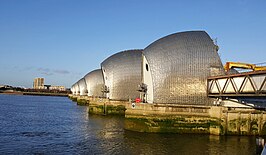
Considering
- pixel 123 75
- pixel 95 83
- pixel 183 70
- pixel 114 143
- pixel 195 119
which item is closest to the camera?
pixel 114 143

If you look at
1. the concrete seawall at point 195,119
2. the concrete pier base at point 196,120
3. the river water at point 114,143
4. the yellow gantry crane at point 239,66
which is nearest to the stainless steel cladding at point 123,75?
the yellow gantry crane at point 239,66

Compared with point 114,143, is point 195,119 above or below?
above

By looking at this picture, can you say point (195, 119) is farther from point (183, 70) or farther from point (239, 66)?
point (239, 66)

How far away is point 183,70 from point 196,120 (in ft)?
23.4

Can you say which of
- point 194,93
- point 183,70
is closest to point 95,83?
point 183,70

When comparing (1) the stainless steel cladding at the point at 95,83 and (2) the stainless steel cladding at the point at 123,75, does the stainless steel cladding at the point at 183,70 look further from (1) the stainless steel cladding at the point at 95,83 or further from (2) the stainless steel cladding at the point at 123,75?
(1) the stainless steel cladding at the point at 95,83

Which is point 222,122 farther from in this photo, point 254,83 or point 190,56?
point 190,56

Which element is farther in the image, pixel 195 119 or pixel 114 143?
pixel 195 119

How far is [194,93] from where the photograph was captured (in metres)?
32.9

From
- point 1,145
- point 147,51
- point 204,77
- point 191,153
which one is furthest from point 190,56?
point 1,145

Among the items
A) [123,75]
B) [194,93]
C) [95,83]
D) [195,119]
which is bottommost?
[195,119]

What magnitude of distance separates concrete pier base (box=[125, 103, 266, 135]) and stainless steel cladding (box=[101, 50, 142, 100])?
25.4 meters

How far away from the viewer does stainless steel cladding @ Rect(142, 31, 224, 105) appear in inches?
1297

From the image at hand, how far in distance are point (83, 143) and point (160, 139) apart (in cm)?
719
